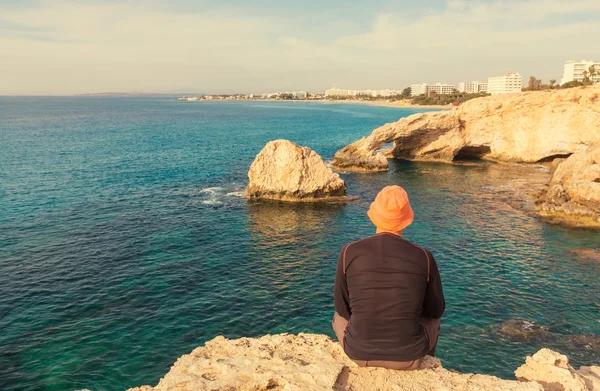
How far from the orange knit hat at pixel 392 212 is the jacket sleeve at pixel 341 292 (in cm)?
68

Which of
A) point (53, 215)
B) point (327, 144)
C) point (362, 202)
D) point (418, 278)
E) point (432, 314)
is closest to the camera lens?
point (418, 278)

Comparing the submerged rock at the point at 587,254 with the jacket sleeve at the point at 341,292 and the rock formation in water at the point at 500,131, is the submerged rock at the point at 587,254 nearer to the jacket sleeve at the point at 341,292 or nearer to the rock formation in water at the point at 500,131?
the jacket sleeve at the point at 341,292

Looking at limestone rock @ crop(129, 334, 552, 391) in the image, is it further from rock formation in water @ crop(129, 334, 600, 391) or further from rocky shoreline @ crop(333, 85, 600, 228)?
rocky shoreline @ crop(333, 85, 600, 228)

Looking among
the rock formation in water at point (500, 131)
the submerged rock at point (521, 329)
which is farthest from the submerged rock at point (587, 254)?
the rock formation in water at point (500, 131)

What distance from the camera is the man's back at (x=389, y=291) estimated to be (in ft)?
18.7

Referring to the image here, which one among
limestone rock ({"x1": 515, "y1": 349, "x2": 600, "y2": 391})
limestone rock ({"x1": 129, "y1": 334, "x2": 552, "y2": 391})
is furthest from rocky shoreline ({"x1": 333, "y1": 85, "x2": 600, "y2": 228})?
limestone rock ({"x1": 129, "y1": 334, "x2": 552, "y2": 391})

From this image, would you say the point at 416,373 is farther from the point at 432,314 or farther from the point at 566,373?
the point at 566,373

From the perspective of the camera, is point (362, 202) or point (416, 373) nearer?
point (416, 373)

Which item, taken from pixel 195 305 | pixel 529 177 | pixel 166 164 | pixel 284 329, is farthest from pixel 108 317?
pixel 529 177

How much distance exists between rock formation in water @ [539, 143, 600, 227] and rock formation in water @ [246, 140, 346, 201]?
64.4 feet

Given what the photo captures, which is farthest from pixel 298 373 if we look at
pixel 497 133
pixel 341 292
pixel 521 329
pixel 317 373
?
pixel 497 133

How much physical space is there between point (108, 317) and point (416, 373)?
19012mm

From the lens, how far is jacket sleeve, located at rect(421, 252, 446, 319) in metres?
5.76

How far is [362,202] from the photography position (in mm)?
43188
